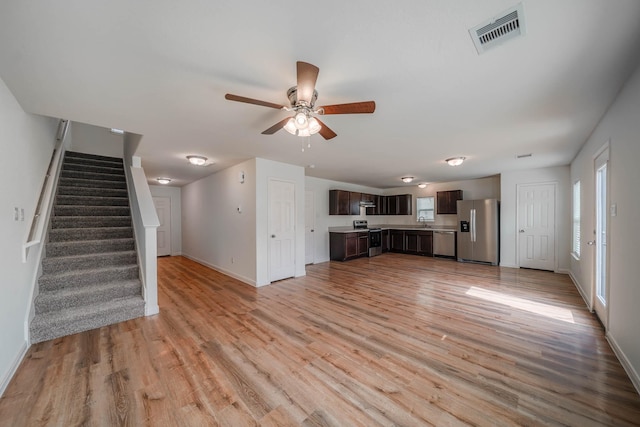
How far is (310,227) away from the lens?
21.2 feet

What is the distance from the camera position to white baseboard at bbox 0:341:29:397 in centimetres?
181

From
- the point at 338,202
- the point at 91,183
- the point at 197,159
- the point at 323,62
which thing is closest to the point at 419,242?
the point at 338,202

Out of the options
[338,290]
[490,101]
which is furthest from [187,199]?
[490,101]

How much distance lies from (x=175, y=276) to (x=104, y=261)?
1.78 m

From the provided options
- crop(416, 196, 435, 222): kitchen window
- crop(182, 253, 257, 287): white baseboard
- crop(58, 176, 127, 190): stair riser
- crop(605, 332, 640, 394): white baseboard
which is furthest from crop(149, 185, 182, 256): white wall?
crop(605, 332, 640, 394): white baseboard

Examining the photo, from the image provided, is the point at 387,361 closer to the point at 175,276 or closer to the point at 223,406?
the point at 223,406

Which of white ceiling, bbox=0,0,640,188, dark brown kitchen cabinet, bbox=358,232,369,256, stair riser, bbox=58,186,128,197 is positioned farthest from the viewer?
dark brown kitchen cabinet, bbox=358,232,369,256

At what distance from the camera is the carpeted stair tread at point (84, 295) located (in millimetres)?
2699

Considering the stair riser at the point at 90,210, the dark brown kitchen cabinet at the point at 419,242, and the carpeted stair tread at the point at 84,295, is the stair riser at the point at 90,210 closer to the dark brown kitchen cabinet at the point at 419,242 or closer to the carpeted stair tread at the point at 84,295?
the carpeted stair tread at the point at 84,295

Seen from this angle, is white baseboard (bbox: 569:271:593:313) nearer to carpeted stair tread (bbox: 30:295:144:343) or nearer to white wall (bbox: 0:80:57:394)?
carpeted stair tread (bbox: 30:295:144:343)

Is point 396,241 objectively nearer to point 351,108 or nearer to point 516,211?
point 516,211

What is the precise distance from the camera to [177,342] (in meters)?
2.48

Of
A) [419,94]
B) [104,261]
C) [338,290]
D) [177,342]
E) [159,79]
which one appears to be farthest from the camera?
[338,290]

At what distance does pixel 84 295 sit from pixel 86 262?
582mm
